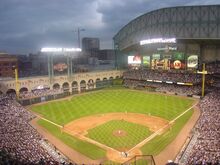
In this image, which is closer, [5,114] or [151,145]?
[151,145]

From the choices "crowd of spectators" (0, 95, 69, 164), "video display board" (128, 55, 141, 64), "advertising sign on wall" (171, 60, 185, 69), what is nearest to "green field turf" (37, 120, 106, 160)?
"crowd of spectators" (0, 95, 69, 164)

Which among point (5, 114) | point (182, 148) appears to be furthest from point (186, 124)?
point (5, 114)

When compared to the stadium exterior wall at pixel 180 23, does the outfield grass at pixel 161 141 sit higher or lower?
lower

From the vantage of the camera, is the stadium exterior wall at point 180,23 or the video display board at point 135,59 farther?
the video display board at point 135,59

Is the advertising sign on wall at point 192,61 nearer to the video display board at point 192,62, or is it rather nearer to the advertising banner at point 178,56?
the video display board at point 192,62

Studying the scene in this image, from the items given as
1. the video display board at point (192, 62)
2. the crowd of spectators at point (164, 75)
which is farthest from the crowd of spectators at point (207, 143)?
the video display board at point (192, 62)

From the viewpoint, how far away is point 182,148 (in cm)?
2920

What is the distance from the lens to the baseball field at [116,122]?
99.0ft

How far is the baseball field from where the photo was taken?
1188 inches

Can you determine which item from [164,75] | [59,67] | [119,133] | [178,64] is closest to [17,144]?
[119,133]

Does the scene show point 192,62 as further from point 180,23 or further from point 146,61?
point 146,61

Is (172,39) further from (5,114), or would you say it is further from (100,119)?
(5,114)

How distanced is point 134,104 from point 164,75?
75.7ft

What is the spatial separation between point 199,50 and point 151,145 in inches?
1830
